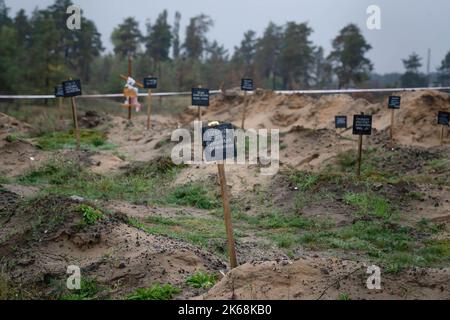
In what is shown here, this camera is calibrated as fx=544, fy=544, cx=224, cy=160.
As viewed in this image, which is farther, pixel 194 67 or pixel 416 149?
pixel 194 67

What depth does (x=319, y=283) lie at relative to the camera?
533 centimetres

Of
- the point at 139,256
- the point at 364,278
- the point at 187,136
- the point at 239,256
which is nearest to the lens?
the point at 364,278

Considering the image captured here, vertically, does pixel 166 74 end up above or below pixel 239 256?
above

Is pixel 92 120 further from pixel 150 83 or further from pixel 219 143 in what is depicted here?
pixel 219 143

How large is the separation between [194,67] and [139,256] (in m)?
41.0

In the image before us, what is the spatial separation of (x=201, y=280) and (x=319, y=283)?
55.1 inches

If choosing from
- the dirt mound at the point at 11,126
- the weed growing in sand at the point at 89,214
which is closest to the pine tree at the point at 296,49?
the dirt mound at the point at 11,126

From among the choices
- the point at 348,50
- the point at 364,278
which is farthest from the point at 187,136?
the point at 348,50

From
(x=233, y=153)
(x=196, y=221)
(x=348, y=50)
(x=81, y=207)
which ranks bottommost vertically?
(x=196, y=221)

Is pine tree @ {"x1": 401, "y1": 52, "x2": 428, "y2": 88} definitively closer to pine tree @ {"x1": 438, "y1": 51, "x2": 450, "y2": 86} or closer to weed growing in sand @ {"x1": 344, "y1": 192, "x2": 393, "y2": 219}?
pine tree @ {"x1": 438, "y1": 51, "x2": 450, "y2": 86}

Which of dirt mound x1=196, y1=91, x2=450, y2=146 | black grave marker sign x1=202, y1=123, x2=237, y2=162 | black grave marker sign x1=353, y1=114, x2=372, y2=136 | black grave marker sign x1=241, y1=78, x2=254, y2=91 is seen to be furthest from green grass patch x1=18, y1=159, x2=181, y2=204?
dirt mound x1=196, y1=91, x2=450, y2=146

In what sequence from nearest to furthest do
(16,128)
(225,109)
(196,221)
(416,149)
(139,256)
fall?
(139,256) < (196,221) < (416,149) < (16,128) < (225,109)

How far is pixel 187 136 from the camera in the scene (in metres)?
17.1

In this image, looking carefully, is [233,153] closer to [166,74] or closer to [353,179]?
[353,179]
